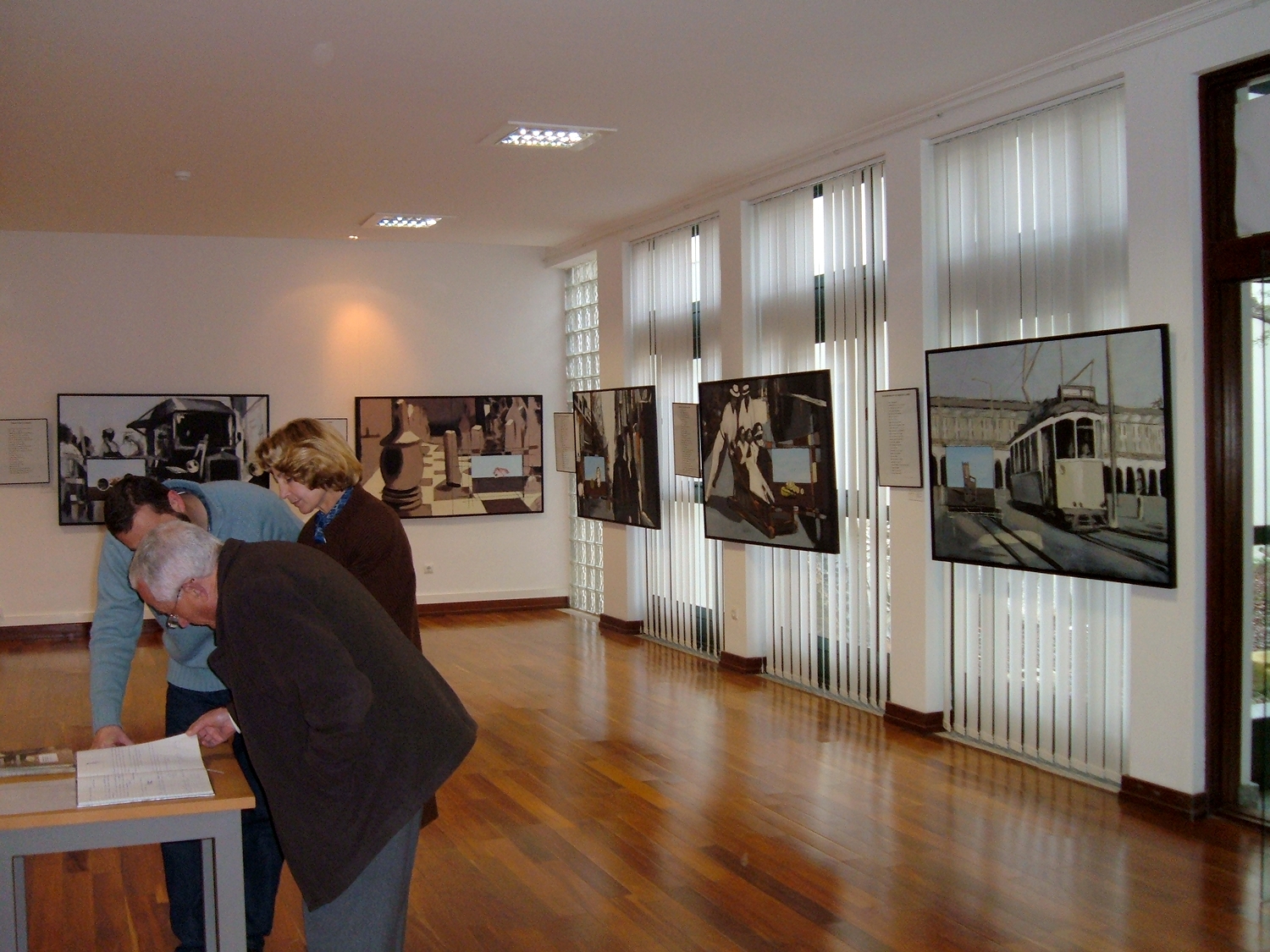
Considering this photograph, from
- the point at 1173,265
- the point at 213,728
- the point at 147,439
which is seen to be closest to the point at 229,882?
the point at 213,728

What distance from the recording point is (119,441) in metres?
10.9

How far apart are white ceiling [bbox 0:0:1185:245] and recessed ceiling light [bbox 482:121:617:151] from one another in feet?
0.38

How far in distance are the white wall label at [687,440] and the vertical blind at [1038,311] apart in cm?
277

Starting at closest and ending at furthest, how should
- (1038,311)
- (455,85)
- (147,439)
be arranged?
(1038,311), (455,85), (147,439)

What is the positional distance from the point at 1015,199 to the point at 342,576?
4.85 meters

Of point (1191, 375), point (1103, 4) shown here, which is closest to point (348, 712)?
point (1191, 375)

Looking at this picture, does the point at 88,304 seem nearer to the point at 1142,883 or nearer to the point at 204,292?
the point at 204,292

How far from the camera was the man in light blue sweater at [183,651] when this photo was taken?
3.18m

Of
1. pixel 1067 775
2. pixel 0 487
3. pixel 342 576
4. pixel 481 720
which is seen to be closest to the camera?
pixel 342 576

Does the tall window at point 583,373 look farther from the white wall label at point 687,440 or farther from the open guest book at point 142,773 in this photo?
the open guest book at point 142,773

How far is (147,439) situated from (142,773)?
9.01 meters

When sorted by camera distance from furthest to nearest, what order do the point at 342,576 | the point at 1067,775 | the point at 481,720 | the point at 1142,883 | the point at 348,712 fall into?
the point at 481,720 → the point at 1067,775 → the point at 1142,883 → the point at 342,576 → the point at 348,712

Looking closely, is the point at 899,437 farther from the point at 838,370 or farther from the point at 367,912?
the point at 367,912

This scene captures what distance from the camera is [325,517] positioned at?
141 inches
